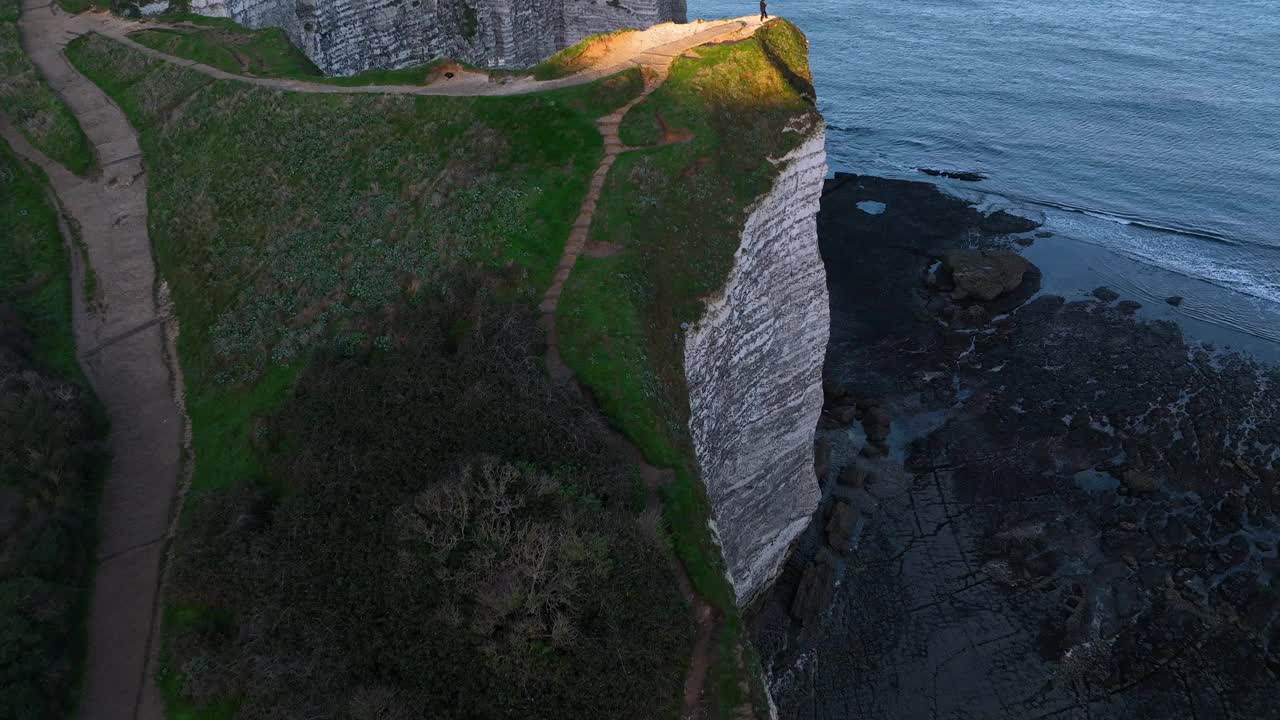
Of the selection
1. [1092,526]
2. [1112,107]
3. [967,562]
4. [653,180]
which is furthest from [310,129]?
[1112,107]

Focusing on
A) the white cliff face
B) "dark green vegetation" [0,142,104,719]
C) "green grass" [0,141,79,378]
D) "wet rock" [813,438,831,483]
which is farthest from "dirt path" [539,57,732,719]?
"wet rock" [813,438,831,483]

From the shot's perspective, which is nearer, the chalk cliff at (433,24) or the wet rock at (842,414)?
the wet rock at (842,414)

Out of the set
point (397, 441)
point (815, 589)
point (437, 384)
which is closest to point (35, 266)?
point (437, 384)

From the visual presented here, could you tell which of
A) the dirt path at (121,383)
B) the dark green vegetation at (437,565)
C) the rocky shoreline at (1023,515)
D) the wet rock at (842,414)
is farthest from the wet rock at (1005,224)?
the dirt path at (121,383)

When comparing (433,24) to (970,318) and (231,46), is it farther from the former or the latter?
(970,318)

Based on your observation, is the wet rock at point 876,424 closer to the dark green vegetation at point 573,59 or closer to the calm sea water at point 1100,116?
the dark green vegetation at point 573,59

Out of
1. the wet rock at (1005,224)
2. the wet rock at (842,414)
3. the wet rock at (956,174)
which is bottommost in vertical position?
the wet rock at (842,414)

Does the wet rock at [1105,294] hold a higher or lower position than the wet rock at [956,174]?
lower
